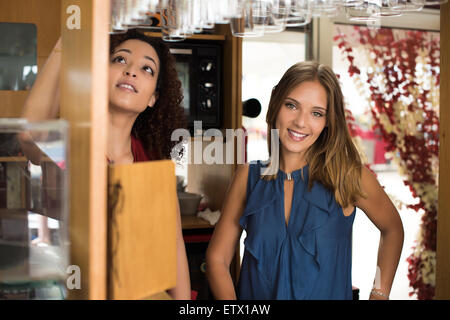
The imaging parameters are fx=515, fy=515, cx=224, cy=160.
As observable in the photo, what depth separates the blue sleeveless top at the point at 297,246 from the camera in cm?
168

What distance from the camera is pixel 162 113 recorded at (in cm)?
187

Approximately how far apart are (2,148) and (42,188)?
0.38 ft

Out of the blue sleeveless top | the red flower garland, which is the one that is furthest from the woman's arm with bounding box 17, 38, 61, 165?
the red flower garland

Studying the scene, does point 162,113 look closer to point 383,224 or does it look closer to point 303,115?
point 303,115

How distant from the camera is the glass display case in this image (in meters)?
1.02

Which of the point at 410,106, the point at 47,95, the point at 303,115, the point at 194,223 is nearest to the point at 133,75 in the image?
the point at 47,95

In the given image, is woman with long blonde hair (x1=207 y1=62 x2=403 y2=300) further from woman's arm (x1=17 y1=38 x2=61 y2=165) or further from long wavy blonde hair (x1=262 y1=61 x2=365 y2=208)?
woman's arm (x1=17 y1=38 x2=61 y2=165)

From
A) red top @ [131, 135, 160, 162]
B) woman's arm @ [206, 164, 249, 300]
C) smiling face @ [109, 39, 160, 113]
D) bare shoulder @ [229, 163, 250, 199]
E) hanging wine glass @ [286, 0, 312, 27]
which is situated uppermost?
hanging wine glass @ [286, 0, 312, 27]

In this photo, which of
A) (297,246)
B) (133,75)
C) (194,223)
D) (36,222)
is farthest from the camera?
(194,223)

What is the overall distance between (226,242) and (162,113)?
20.6 inches

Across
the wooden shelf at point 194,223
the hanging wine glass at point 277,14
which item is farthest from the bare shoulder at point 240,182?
the wooden shelf at point 194,223

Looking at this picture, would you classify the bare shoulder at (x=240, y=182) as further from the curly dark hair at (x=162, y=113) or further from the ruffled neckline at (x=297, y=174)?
the curly dark hair at (x=162, y=113)

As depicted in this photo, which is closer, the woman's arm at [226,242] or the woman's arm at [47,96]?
the woman's arm at [47,96]
